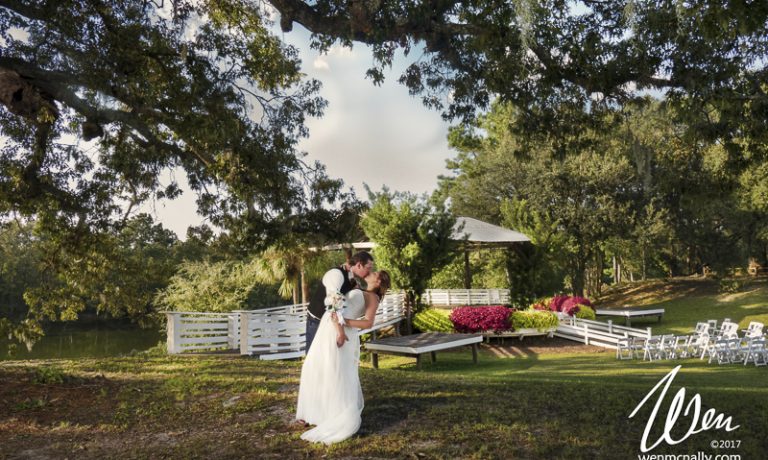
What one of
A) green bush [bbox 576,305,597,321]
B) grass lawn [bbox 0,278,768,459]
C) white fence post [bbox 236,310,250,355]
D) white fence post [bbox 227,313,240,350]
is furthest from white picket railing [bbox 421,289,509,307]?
grass lawn [bbox 0,278,768,459]

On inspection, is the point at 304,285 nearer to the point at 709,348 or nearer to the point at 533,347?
the point at 533,347

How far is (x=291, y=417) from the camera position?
292 inches

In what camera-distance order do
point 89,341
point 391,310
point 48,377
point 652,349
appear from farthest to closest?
point 89,341
point 391,310
point 652,349
point 48,377

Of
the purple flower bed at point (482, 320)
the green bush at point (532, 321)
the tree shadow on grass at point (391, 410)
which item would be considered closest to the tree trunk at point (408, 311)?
the purple flower bed at point (482, 320)

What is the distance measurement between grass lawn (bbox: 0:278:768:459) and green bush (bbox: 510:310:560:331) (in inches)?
573

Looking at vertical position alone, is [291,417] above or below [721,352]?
above

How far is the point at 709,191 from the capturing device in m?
10.3

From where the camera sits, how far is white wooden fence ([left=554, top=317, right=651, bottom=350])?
22344 millimetres

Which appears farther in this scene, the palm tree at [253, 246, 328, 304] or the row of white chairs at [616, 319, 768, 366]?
the palm tree at [253, 246, 328, 304]

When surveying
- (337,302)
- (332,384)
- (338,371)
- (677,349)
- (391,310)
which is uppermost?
(391,310)

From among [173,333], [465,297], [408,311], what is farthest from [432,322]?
[173,333]

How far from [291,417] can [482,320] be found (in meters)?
17.4

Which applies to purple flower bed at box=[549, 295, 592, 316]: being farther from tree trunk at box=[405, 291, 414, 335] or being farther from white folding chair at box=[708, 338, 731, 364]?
white folding chair at box=[708, 338, 731, 364]

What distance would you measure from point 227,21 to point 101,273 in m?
5.77
